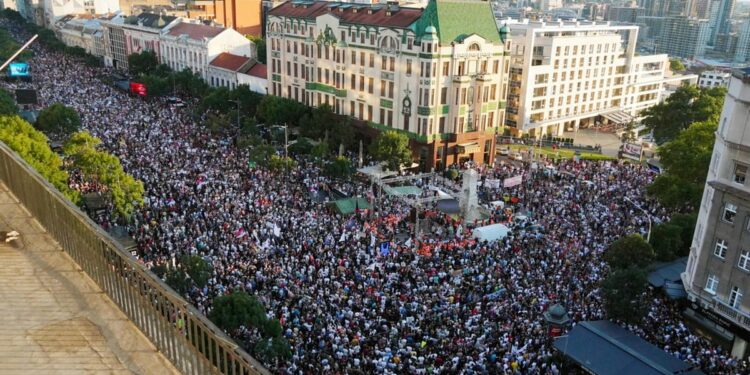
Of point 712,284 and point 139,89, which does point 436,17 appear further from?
point 139,89

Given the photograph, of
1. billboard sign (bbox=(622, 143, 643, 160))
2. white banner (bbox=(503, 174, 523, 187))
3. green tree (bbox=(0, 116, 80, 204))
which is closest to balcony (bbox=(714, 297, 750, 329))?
white banner (bbox=(503, 174, 523, 187))

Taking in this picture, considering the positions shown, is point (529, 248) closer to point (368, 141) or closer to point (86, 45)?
point (368, 141)

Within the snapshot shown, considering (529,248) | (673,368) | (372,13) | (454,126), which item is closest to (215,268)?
(529,248)

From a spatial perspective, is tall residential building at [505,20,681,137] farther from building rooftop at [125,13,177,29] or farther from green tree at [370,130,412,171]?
building rooftop at [125,13,177,29]

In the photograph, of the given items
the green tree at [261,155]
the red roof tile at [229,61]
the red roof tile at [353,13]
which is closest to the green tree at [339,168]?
the green tree at [261,155]

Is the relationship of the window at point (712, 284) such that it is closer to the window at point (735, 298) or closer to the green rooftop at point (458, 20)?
the window at point (735, 298)
